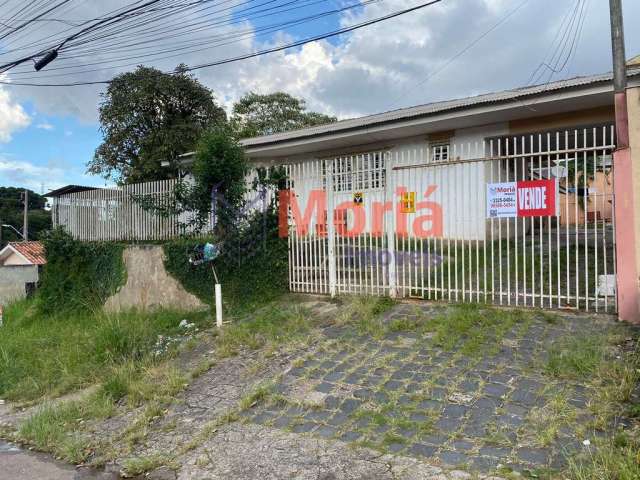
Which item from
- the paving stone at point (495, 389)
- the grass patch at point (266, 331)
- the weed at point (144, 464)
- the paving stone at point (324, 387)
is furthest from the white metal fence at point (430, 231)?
the weed at point (144, 464)

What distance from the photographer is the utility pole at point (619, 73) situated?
4.76 meters

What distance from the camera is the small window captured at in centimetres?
1097

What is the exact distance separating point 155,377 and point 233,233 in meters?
3.14

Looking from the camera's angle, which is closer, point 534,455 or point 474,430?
point 534,455

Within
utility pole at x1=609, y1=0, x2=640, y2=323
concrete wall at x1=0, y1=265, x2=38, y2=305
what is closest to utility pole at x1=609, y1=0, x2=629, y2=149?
utility pole at x1=609, y1=0, x2=640, y2=323

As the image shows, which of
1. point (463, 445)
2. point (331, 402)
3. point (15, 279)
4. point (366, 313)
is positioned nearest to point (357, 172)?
point (366, 313)

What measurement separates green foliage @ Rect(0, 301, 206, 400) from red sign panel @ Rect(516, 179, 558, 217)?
4989 mm

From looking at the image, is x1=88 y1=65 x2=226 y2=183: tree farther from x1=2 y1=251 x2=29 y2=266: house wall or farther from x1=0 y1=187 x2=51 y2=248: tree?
x1=0 y1=187 x2=51 y2=248: tree

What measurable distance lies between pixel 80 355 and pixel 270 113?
2073 centimetres

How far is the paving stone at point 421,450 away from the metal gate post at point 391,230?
3.44 meters

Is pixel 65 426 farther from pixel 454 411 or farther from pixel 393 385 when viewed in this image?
pixel 454 411

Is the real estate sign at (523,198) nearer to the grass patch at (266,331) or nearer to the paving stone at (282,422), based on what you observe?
the grass patch at (266,331)

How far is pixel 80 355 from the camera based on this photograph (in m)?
6.00

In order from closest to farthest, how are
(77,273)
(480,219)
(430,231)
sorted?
(480,219), (430,231), (77,273)
